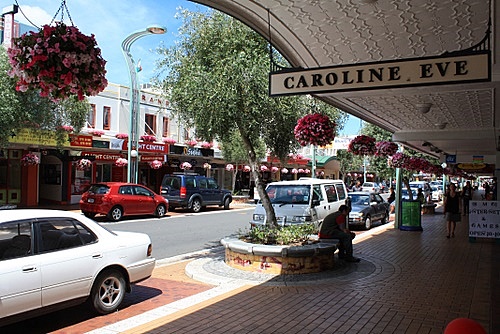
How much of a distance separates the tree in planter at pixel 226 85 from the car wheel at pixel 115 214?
887 cm

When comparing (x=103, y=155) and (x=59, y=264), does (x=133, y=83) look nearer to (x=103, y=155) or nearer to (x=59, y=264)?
(x=103, y=155)

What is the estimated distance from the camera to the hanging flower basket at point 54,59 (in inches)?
165

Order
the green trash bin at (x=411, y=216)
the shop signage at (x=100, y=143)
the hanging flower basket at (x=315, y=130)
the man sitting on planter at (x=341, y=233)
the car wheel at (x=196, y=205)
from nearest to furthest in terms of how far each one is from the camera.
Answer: the hanging flower basket at (x=315, y=130), the man sitting on planter at (x=341, y=233), the green trash bin at (x=411, y=216), the car wheel at (x=196, y=205), the shop signage at (x=100, y=143)

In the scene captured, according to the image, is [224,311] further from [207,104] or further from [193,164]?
[193,164]

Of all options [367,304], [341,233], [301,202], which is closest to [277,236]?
[341,233]

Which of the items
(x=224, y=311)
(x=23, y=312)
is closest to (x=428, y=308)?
(x=224, y=311)

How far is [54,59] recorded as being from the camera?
13.9 ft

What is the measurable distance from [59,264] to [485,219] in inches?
421

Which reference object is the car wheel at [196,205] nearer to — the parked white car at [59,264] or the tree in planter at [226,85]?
the tree in planter at [226,85]

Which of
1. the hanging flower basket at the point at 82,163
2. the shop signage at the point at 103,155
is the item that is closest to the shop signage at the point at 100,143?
the hanging flower basket at the point at 82,163

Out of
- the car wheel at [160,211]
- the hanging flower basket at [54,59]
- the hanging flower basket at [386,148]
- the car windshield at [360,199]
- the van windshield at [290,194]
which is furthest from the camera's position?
the car wheel at [160,211]

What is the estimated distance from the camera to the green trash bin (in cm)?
1605

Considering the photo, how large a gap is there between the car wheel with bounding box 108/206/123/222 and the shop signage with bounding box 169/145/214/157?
34.2 feet

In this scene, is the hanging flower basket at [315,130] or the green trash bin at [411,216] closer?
the hanging flower basket at [315,130]
